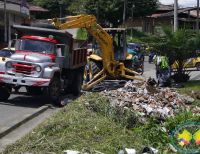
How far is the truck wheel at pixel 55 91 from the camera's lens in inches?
666

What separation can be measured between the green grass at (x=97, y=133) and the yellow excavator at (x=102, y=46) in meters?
9.82

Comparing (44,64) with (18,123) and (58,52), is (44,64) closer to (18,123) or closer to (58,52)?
(58,52)

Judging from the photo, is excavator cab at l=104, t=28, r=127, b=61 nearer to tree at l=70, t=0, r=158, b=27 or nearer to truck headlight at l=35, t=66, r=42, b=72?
truck headlight at l=35, t=66, r=42, b=72

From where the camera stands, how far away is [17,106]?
654 inches

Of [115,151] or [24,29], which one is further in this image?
[24,29]

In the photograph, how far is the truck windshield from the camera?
59.1ft

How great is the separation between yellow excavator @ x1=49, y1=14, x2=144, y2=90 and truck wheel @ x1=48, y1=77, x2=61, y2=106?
2.95 m

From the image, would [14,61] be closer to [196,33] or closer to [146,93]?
[146,93]

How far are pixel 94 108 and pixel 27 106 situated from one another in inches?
238

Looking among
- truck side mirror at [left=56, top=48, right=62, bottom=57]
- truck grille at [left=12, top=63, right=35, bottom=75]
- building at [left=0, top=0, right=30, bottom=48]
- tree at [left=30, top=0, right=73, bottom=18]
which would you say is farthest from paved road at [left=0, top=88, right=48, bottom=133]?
tree at [left=30, top=0, right=73, bottom=18]

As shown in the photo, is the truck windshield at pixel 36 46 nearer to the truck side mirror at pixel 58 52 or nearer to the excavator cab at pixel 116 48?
the truck side mirror at pixel 58 52

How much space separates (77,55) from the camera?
66.0 ft

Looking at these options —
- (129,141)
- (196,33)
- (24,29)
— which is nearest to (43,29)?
(24,29)

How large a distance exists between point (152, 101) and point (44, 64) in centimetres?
497
